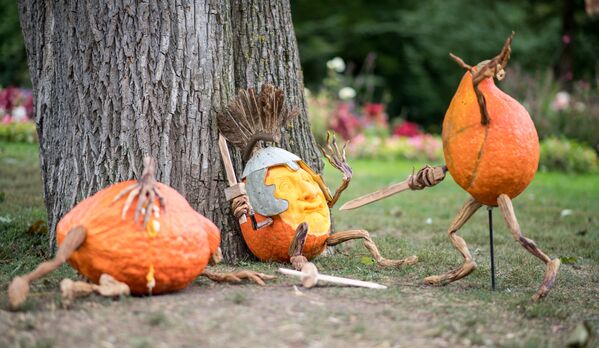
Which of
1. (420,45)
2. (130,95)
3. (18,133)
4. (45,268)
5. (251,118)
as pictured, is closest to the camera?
(45,268)

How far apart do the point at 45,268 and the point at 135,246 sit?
380 millimetres

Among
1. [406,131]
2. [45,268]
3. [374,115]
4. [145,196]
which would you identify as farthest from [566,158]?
[45,268]

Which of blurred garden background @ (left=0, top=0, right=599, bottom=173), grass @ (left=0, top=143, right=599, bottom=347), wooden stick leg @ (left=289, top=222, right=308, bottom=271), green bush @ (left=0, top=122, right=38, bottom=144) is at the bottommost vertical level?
grass @ (left=0, top=143, right=599, bottom=347)

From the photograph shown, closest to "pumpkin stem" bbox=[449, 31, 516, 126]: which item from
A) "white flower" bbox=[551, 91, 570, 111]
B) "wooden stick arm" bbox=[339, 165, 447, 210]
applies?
"wooden stick arm" bbox=[339, 165, 447, 210]

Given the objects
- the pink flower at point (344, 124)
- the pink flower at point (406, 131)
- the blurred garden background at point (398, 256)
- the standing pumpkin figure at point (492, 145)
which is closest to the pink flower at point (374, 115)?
the blurred garden background at point (398, 256)

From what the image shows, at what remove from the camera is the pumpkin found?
399 cm

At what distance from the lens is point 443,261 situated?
179 inches

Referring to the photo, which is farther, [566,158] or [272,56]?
[566,158]

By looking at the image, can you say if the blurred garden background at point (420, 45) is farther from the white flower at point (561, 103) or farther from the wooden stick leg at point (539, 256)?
the wooden stick leg at point (539, 256)

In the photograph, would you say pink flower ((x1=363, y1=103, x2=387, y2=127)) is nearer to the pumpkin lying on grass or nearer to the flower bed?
the flower bed

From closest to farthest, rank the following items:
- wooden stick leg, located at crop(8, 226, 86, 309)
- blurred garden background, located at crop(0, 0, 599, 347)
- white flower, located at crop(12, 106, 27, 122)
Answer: blurred garden background, located at crop(0, 0, 599, 347)
wooden stick leg, located at crop(8, 226, 86, 309)
white flower, located at crop(12, 106, 27, 122)

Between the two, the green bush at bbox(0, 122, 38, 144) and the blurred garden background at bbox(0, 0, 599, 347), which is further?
the green bush at bbox(0, 122, 38, 144)

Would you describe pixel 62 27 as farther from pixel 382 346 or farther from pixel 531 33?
pixel 531 33

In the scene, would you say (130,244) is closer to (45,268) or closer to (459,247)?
(45,268)
